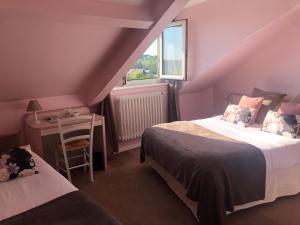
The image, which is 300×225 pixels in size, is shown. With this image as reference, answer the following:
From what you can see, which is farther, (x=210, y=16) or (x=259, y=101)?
(x=210, y=16)

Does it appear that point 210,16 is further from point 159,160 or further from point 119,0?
point 159,160

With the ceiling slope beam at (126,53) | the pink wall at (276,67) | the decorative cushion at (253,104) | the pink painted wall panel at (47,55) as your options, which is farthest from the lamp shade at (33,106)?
the pink wall at (276,67)

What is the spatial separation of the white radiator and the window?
37cm

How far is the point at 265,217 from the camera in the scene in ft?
7.69

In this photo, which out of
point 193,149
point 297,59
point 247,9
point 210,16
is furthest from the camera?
point 210,16

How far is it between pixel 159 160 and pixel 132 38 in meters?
1.32

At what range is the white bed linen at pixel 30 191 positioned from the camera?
166 centimetres

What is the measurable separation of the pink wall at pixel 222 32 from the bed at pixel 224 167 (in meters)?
1.13

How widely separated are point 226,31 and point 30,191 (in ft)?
9.43

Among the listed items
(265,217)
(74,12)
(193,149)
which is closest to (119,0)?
(74,12)

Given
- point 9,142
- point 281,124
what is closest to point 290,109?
point 281,124

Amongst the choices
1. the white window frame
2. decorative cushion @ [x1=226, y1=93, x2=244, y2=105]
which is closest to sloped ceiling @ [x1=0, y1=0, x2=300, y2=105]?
the white window frame

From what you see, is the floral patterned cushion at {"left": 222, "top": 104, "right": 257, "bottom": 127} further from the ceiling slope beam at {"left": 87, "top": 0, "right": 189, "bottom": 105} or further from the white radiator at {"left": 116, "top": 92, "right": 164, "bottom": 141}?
the ceiling slope beam at {"left": 87, "top": 0, "right": 189, "bottom": 105}

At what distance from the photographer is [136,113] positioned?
13.1 feet
